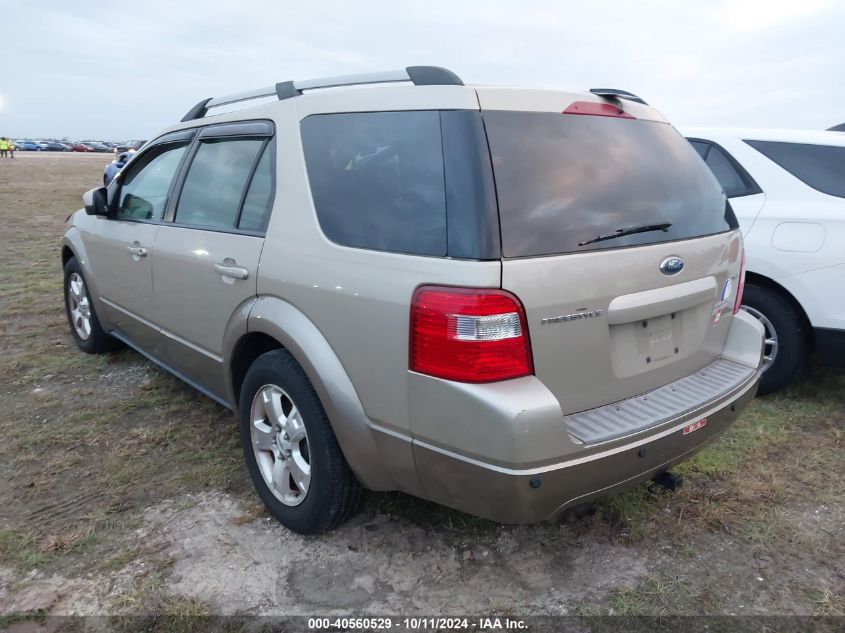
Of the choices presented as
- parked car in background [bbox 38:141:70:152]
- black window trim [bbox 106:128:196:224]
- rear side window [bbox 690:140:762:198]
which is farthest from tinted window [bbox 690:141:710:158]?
parked car in background [bbox 38:141:70:152]

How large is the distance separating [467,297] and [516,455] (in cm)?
50

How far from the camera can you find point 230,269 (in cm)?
286

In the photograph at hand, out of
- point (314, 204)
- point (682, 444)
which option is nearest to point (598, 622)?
point (682, 444)

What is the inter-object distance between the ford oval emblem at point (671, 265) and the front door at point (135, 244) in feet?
8.89

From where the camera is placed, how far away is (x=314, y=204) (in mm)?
2510

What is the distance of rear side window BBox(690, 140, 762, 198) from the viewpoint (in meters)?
4.23

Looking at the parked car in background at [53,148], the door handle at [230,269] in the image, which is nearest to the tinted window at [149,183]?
the door handle at [230,269]

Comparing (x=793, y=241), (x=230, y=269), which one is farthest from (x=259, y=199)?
(x=793, y=241)

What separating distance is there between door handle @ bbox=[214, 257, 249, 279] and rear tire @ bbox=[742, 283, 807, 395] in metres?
3.18

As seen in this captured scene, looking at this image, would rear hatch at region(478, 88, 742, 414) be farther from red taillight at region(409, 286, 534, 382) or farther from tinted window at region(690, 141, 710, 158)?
tinted window at region(690, 141, 710, 158)

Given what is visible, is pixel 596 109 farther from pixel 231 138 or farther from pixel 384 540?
pixel 384 540

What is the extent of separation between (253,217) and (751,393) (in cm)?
231

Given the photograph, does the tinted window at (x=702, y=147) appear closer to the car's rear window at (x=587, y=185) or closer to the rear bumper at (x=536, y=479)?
the car's rear window at (x=587, y=185)

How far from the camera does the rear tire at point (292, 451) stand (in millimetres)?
2473
